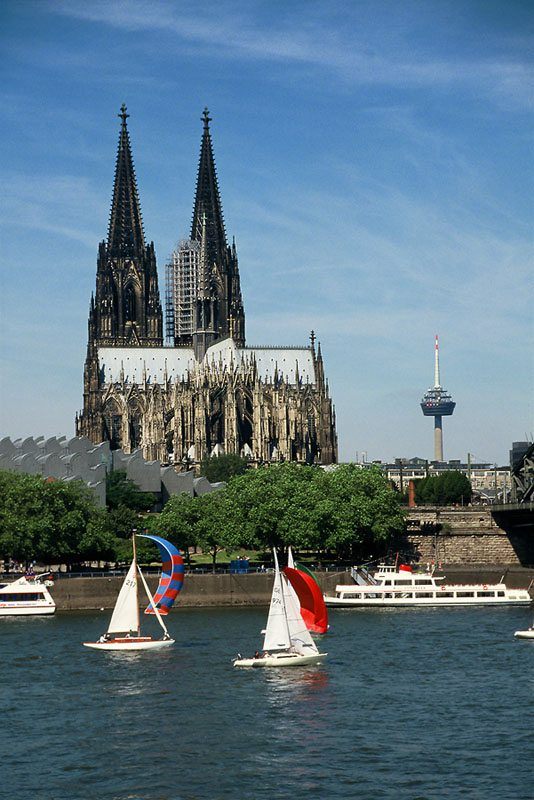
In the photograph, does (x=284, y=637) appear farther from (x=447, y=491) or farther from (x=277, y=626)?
(x=447, y=491)

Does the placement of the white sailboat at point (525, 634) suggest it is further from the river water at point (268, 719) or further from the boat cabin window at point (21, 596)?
the boat cabin window at point (21, 596)

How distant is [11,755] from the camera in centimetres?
4916

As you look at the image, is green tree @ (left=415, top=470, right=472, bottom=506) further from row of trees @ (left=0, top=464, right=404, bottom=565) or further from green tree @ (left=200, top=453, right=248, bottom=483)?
row of trees @ (left=0, top=464, right=404, bottom=565)

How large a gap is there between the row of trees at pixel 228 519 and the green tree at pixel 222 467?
172 feet

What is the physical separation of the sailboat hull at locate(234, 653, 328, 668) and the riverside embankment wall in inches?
1162

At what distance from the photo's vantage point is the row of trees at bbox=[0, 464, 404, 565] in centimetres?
10450

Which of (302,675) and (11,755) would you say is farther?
(302,675)

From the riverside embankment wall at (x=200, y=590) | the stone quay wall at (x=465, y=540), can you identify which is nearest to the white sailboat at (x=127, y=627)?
the riverside embankment wall at (x=200, y=590)

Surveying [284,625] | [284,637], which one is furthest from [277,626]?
[284,637]

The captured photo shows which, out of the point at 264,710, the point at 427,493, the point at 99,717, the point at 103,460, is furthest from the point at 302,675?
the point at 427,493

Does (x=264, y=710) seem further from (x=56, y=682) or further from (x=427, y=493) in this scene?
(x=427, y=493)

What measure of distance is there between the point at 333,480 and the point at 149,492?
38.6m

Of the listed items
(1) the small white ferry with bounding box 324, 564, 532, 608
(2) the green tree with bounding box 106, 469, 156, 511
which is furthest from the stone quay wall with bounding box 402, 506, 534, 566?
(2) the green tree with bounding box 106, 469, 156, 511

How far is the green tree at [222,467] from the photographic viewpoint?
178 meters
